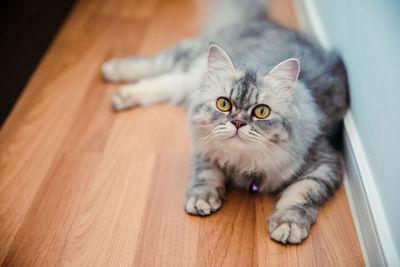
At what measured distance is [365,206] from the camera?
1418 mm

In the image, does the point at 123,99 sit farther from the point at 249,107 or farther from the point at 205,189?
the point at 249,107

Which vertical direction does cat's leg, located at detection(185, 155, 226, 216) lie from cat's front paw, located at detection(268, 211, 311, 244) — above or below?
above

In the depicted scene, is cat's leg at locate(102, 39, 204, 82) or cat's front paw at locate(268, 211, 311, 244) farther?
cat's leg at locate(102, 39, 204, 82)

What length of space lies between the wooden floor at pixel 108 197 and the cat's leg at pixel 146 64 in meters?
0.09

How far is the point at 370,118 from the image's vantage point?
147cm

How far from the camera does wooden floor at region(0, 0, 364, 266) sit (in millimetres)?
1378

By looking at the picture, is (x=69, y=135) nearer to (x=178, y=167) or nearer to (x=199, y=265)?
(x=178, y=167)

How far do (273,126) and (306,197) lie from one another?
335mm

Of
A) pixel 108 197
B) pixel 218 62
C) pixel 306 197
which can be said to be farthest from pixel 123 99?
pixel 306 197

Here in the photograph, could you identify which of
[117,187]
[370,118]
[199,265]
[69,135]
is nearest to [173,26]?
[69,135]

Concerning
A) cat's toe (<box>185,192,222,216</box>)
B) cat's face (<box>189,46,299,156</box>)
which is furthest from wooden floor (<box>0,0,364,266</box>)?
cat's face (<box>189,46,299,156</box>)

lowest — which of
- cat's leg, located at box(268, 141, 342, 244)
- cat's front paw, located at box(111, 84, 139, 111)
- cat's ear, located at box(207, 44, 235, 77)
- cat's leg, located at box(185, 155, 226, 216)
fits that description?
cat's leg, located at box(268, 141, 342, 244)

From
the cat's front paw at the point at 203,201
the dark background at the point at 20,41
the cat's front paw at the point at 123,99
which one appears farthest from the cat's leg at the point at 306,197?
the dark background at the point at 20,41

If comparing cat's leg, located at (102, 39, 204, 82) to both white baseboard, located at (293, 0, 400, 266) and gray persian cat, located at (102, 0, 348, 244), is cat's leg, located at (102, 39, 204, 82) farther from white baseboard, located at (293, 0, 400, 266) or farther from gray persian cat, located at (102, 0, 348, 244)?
white baseboard, located at (293, 0, 400, 266)
